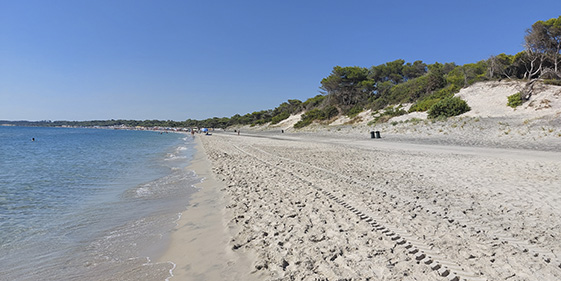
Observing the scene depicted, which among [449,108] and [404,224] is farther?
[449,108]

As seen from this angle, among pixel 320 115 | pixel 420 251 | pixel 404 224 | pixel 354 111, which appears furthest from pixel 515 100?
pixel 320 115

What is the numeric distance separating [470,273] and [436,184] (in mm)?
5275

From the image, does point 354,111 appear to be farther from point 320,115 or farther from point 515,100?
point 515,100

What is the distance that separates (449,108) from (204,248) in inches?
1252

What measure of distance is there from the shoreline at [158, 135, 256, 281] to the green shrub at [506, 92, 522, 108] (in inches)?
1191

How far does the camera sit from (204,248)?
4.48 m

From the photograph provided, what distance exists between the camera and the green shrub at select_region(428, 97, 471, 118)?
2903 cm

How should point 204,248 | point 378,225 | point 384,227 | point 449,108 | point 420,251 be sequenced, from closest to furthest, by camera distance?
1. point 420,251
2. point 204,248
3. point 384,227
4. point 378,225
5. point 449,108

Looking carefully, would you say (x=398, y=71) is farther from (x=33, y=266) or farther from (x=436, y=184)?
(x=33, y=266)

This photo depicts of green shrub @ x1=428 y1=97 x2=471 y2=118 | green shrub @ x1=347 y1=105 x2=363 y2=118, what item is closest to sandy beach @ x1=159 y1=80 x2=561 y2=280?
green shrub @ x1=428 y1=97 x2=471 y2=118

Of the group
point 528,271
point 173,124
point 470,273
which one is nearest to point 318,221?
point 470,273

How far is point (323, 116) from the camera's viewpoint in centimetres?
5609

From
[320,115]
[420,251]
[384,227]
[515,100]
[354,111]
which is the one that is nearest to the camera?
[420,251]

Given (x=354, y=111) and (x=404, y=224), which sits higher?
(x=354, y=111)
